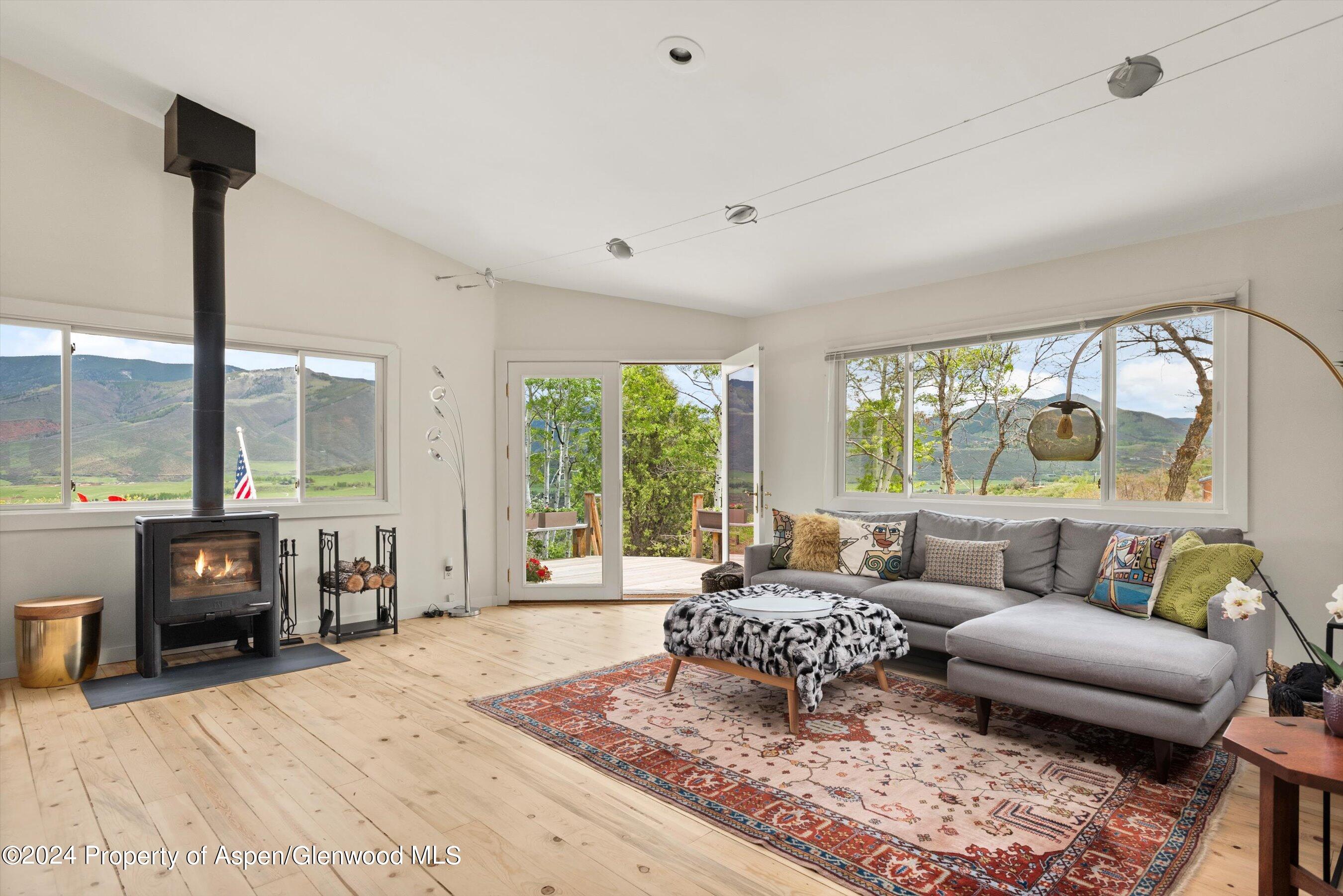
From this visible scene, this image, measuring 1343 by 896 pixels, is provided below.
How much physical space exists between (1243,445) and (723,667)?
302 centimetres

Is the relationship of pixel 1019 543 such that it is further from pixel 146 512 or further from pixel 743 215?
pixel 146 512

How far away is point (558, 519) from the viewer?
20.3 feet

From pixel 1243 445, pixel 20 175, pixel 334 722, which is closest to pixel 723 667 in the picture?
pixel 334 722

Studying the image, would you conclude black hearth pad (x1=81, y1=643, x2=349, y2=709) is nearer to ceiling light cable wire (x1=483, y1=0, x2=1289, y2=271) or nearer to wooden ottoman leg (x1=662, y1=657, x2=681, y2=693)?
wooden ottoman leg (x1=662, y1=657, x2=681, y2=693)

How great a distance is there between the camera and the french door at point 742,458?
5.95 metres

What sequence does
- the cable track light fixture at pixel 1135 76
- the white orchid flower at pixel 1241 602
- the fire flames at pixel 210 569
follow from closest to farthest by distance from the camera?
the white orchid flower at pixel 1241 602 → the cable track light fixture at pixel 1135 76 → the fire flames at pixel 210 569

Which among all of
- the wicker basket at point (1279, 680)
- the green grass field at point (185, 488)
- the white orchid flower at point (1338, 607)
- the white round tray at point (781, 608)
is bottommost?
the wicker basket at point (1279, 680)

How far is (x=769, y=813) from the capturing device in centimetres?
245

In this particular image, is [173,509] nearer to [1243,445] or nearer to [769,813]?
[769,813]

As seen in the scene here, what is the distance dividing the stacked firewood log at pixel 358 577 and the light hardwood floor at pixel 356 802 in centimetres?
98

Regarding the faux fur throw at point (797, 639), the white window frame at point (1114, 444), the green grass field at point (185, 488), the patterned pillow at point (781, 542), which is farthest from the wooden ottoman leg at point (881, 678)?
the green grass field at point (185, 488)

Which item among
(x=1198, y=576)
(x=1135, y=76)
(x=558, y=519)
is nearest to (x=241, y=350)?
(x=558, y=519)

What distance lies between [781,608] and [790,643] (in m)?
0.43

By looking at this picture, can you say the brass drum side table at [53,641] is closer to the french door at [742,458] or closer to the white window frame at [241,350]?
the white window frame at [241,350]
